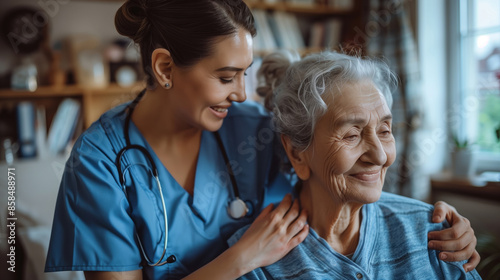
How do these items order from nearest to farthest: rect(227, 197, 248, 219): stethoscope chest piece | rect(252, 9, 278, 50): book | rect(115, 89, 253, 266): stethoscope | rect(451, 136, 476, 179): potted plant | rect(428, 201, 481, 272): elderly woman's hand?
rect(428, 201, 481, 272): elderly woman's hand
rect(115, 89, 253, 266): stethoscope
rect(227, 197, 248, 219): stethoscope chest piece
rect(451, 136, 476, 179): potted plant
rect(252, 9, 278, 50): book

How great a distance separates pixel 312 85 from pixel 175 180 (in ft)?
1.84

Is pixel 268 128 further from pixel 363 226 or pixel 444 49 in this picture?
pixel 444 49

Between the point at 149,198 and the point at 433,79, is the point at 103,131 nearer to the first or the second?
the point at 149,198

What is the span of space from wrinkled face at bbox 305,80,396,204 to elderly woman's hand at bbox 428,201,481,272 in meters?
0.22

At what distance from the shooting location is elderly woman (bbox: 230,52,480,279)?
110 cm

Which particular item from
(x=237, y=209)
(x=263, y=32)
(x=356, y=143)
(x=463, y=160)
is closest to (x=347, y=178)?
(x=356, y=143)

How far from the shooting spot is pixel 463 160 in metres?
2.35

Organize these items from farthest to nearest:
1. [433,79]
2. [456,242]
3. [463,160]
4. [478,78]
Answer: [433,79] < [478,78] < [463,160] < [456,242]

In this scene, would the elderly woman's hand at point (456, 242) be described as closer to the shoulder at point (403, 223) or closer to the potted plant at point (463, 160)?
the shoulder at point (403, 223)

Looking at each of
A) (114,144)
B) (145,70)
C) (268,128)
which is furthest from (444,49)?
(114,144)

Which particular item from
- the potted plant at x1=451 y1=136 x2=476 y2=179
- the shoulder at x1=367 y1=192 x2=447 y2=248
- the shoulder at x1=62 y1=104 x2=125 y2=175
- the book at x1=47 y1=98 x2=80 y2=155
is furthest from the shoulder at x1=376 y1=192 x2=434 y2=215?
the book at x1=47 y1=98 x2=80 y2=155

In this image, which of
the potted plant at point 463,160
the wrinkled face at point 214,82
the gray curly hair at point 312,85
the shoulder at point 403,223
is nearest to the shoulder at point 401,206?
the shoulder at point 403,223

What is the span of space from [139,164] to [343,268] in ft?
2.34

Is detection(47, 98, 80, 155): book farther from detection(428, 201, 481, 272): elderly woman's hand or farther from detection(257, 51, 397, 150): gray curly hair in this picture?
detection(428, 201, 481, 272): elderly woman's hand
